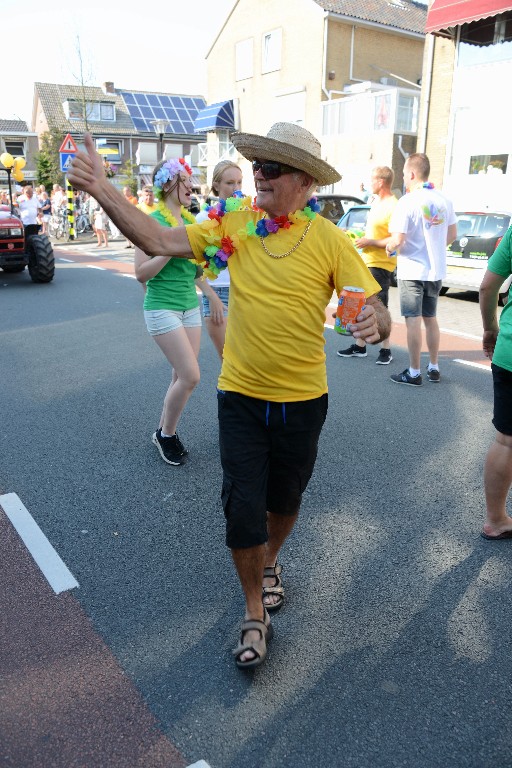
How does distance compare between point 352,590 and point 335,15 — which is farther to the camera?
point 335,15

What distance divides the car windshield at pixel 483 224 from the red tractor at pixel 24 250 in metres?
7.58

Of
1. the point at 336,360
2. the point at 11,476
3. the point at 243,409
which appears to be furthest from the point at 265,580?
the point at 336,360

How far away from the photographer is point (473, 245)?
10.5 meters

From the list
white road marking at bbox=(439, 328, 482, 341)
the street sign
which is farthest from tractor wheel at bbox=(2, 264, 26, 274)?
white road marking at bbox=(439, 328, 482, 341)

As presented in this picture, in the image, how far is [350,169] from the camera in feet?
90.1

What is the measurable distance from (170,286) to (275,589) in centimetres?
210

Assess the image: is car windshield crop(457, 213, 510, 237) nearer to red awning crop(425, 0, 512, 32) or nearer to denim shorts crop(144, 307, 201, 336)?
red awning crop(425, 0, 512, 32)

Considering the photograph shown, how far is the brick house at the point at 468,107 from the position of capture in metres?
16.6

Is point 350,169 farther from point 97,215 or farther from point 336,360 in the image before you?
point 336,360

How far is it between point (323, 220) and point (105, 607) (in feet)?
6.25

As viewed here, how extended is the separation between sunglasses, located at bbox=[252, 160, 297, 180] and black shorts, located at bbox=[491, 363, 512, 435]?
1.49 meters

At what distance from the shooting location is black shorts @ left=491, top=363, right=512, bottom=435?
3.18 meters

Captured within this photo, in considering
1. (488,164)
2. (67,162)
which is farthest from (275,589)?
(488,164)

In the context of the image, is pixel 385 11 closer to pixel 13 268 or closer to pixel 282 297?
pixel 13 268
